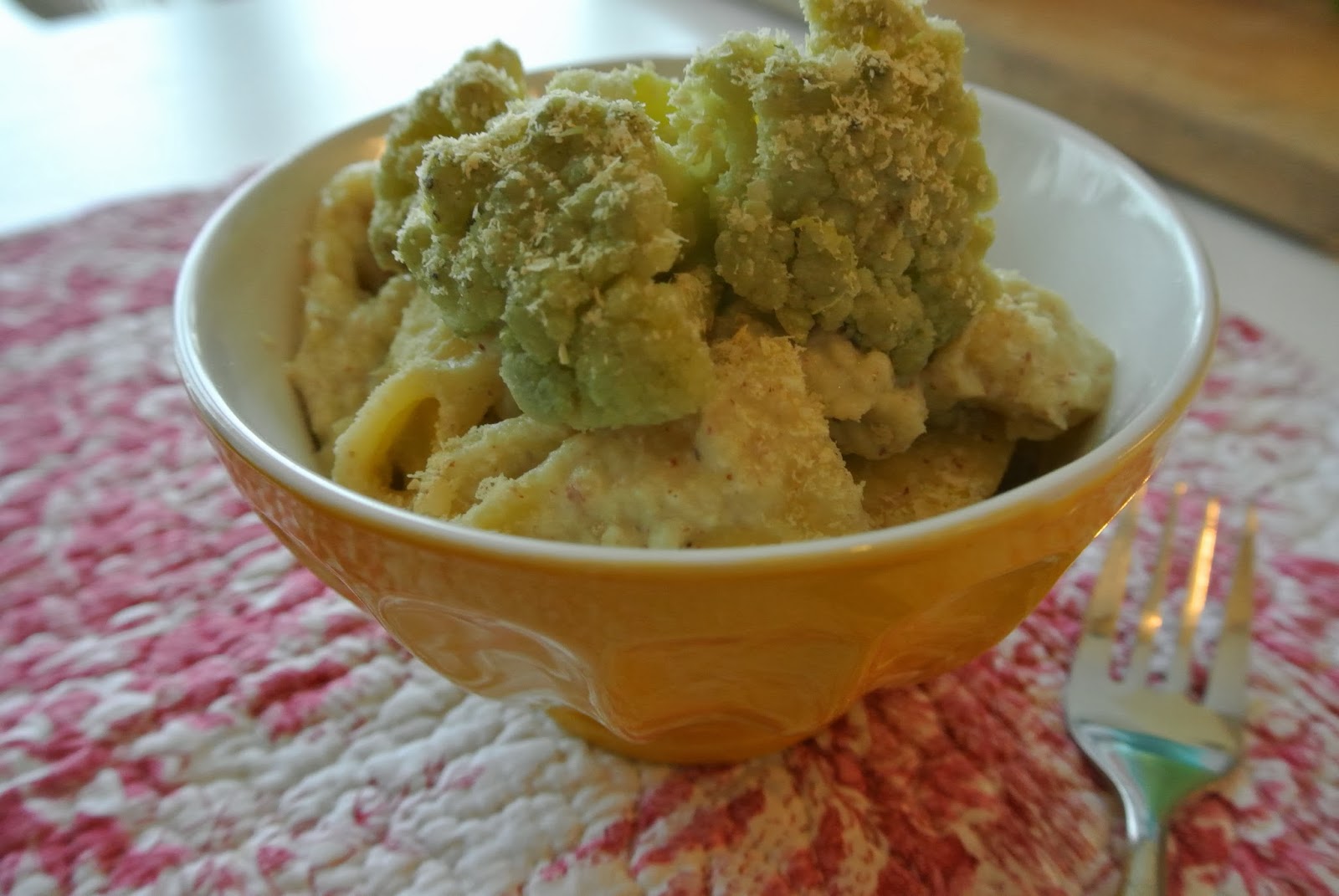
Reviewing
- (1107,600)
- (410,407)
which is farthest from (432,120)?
(1107,600)

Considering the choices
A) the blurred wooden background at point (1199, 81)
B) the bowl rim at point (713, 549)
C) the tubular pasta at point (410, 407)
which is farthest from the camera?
the blurred wooden background at point (1199, 81)

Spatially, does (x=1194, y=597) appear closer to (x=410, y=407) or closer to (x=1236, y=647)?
(x=1236, y=647)

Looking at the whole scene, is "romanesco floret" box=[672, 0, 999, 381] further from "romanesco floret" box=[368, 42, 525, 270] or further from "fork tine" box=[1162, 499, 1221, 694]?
"fork tine" box=[1162, 499, 1221, 694]

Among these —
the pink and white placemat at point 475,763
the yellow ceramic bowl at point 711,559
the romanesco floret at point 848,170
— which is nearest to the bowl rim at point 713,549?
the yellow ceramic bowl at point 711,559

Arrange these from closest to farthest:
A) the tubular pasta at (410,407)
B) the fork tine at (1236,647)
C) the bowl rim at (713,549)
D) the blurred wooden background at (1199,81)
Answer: the bowl rim at (713,549)
the tubular pasta at (410,407)
the fork tine at (1236,647)
the blurred wooden background at (1199,81)

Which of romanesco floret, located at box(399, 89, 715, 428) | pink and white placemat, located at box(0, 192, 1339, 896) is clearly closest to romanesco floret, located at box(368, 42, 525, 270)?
romanesco floret, located at box(399, 89, 715, 428)

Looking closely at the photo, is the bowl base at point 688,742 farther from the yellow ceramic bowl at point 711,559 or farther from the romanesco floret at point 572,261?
the romanesco floret at point 572,261
